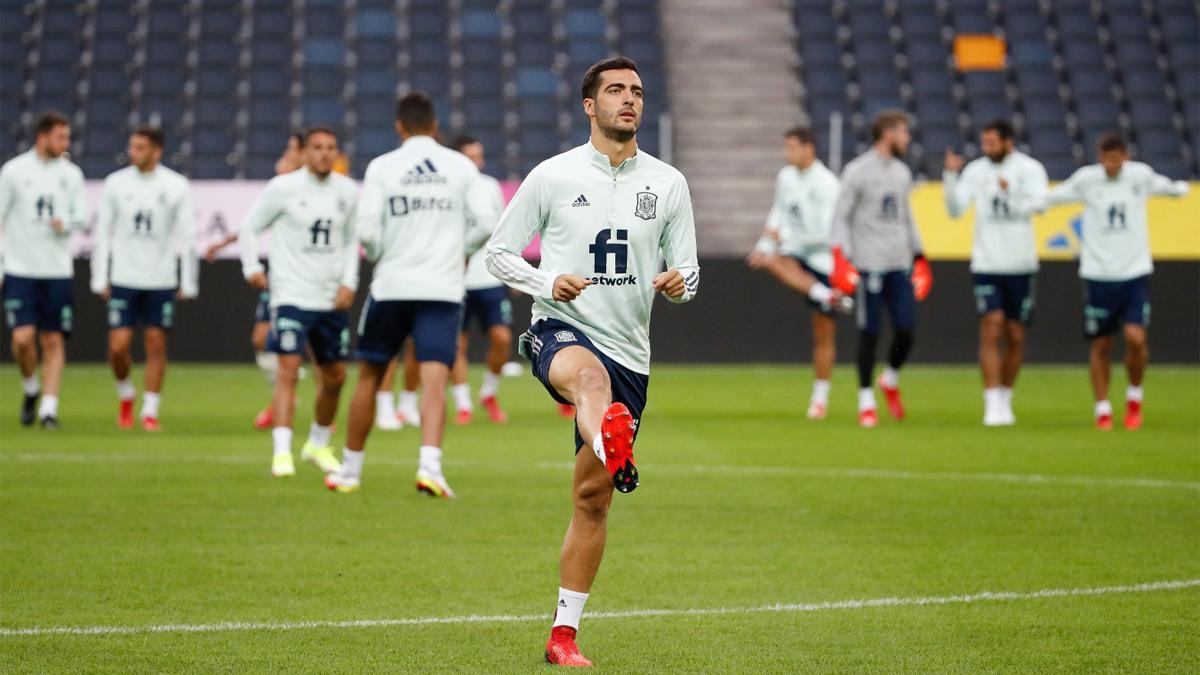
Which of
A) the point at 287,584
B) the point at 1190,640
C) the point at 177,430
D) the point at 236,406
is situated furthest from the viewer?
the point at 236,406

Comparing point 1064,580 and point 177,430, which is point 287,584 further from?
point 177,430

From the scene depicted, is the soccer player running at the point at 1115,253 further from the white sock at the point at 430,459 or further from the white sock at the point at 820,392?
the white sock at the point at 430,459

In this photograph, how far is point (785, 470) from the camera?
11.4 m

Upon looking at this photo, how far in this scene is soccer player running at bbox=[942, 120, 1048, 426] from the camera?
592 inches

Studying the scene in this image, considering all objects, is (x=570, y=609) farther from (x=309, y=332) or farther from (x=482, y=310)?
(x=482, y=310)

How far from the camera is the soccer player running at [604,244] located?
19.2 feet

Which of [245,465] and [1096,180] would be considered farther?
[1096,180]

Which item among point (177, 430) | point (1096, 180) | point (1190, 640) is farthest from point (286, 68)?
point (1190, 640)

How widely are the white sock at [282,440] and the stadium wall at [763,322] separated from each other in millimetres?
11551

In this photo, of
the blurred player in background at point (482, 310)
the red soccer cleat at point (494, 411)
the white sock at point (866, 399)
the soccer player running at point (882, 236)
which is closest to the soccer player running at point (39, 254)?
the blurred player in background at point (482, 310)

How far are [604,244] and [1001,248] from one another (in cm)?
974

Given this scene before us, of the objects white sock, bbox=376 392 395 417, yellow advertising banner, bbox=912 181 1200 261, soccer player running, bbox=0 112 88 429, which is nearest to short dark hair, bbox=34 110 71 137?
soccer player running, bbox=0 112 88 429

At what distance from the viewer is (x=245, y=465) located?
38.4ft

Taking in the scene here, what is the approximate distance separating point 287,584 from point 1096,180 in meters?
9.48
